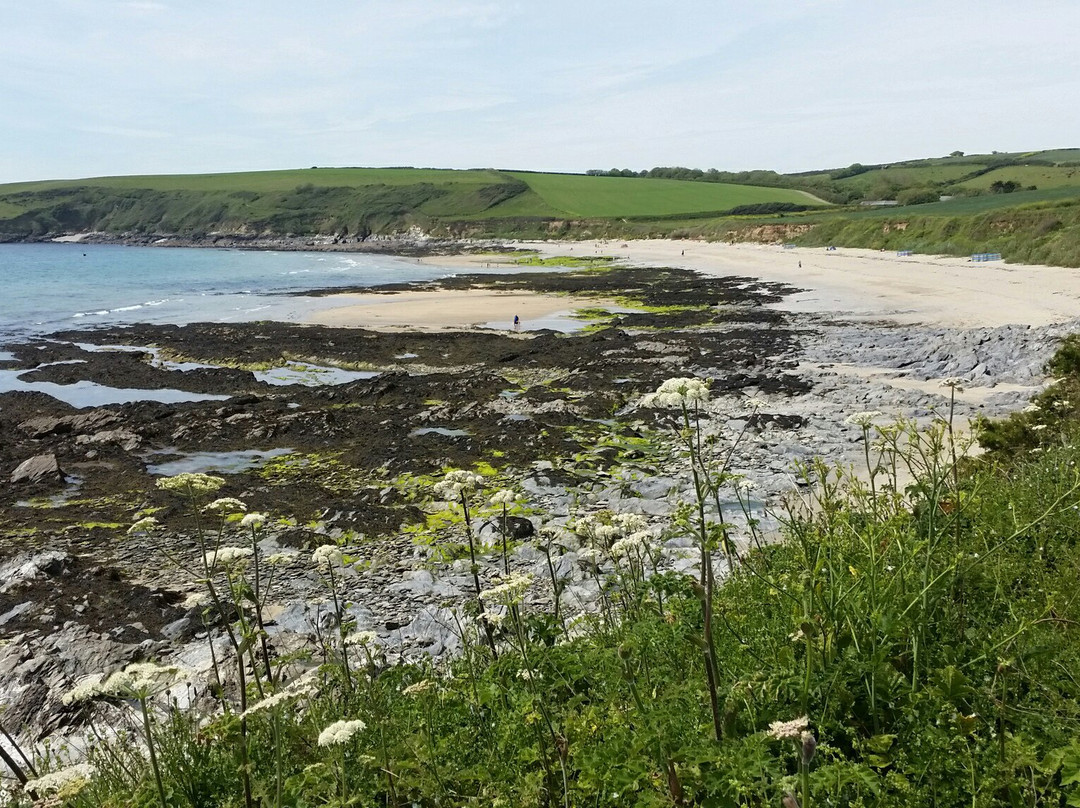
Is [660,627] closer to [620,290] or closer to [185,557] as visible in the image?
[185,557]

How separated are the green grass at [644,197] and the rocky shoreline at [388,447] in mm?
95876

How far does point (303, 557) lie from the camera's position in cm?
1030

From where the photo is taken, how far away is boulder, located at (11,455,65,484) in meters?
13.8

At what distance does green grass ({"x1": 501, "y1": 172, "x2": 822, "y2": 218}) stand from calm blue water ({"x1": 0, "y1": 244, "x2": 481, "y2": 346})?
44981 millimetres

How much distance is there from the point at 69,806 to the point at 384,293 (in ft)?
155

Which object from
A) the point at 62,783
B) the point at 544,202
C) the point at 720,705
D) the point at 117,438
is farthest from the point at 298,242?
the point at 720,705

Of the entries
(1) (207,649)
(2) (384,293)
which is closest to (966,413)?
(1) (207,649)

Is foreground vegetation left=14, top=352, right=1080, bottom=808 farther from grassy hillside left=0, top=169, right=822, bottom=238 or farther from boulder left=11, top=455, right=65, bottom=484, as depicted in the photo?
grassy hillside left=0, top=169, right=822, bottom=238

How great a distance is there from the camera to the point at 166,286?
200ft

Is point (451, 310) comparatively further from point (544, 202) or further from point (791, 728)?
point (544, 202)

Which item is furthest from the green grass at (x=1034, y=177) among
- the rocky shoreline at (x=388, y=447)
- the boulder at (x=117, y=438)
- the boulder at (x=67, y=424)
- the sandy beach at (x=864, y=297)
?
the boulder at (x=67, y=424)

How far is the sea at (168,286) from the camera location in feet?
129

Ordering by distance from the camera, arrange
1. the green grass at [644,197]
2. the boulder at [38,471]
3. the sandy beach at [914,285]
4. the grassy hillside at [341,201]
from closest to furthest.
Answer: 1. the boulder at [38,471]
2. the sandy beach at [914,285]
3. the green grass at [644,197]
4. the grassy hillside at [341,201]

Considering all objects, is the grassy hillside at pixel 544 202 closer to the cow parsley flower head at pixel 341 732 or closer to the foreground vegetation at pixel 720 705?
the foreground vegetation at pixel 720 705
